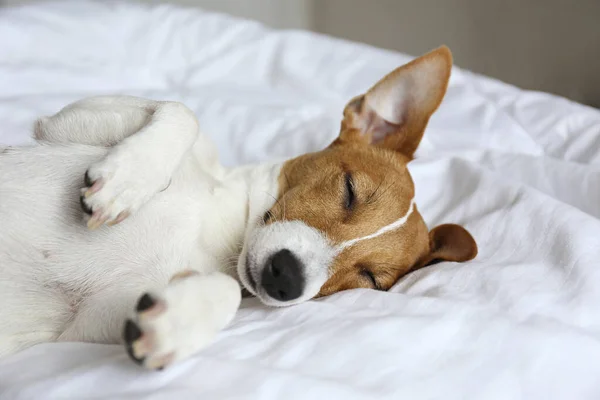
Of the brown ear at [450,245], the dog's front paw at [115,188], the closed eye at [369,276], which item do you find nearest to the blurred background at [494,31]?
the brown ear at [450,245]

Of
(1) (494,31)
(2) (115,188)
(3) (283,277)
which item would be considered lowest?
(3) (283,277)

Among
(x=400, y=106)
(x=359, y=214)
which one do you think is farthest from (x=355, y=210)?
(x=400, y=106)

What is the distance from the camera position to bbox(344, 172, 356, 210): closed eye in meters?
1.63

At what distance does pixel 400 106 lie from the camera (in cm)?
190

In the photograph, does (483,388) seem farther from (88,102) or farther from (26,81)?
(26,81)

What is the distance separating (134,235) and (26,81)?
143 cm

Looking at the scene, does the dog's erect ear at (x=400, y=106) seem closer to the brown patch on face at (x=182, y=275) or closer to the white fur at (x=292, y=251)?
the white fur at (x=292, y=251)

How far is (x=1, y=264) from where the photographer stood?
1.24 meters

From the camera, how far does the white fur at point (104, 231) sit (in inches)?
48.3

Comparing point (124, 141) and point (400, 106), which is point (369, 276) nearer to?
point (400, 106)

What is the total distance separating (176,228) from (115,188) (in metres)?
0.26

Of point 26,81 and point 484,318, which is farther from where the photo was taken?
point 26,81

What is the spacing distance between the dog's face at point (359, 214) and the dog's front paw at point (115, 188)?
13.6 inches

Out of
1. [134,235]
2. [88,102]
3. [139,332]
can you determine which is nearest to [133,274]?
[134,235]
